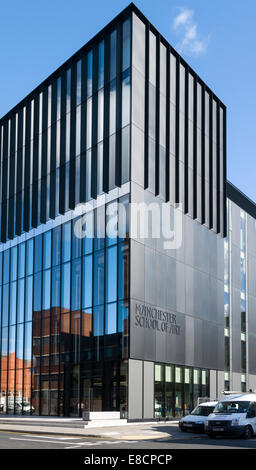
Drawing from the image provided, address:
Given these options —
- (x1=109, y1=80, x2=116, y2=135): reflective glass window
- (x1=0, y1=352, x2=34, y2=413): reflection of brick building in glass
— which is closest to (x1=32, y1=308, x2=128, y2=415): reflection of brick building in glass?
(x1=0, y1=352, x2=34, y2=413): reflection of brick building in glass

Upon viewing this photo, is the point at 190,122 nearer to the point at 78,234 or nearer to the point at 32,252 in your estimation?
the point at 78,234

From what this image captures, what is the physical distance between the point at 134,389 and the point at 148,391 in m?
1.69

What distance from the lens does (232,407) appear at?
2616cm

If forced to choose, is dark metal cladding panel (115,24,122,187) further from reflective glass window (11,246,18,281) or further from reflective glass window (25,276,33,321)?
reflective glass window (11,246,18,281)

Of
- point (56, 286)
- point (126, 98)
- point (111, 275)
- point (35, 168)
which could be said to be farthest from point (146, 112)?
point (56, 286)

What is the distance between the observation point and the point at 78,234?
39.1 meters

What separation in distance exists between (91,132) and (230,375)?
22822 mm

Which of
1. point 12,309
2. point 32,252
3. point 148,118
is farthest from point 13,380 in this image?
point 148,118

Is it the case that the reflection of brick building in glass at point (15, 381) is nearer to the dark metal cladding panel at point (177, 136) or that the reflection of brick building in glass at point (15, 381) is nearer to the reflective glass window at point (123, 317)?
the reflective glass window at point (123, 317)

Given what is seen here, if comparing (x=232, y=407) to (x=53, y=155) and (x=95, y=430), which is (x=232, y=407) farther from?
(x=53, y=155)

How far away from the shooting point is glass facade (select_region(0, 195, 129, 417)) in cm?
3466

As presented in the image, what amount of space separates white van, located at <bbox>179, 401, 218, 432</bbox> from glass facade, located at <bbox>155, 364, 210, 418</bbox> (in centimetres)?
710

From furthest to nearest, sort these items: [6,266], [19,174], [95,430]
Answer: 1. [6,266]
2. [19,174]
3. [95,430]
